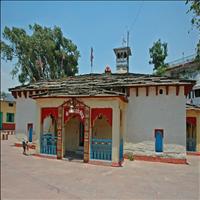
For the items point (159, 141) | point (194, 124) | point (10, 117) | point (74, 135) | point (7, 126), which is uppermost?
point (10, 117)

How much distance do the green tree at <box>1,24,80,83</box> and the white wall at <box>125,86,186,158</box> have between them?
18657 millimetres

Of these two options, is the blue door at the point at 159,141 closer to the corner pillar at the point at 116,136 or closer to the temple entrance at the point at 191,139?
the corner pillar at the point at 116,136

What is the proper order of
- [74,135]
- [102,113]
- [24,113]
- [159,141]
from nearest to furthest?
1. [102,113]
2. [159,141]
3. [74,135]
4. [24,113]

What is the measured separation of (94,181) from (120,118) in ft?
16.1

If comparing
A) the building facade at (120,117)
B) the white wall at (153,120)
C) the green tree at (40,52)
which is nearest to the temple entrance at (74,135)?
the building facade at (120,117)

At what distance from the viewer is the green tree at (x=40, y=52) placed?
31.1 meters

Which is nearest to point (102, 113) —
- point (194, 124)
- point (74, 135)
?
point (74, 135)

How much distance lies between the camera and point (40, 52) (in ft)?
107

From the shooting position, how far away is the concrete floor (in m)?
7.14

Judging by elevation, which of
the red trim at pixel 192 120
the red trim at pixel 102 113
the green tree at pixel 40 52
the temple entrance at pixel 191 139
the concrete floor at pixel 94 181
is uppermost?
the green tree at pixel 40 52

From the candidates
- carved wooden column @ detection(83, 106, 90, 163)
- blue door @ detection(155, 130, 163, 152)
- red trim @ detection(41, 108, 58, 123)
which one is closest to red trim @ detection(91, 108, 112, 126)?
carved wooden column @ detection(83, 106, 90, 163)

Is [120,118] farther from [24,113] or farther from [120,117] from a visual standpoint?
[24,113]

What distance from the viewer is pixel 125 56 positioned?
21734mm

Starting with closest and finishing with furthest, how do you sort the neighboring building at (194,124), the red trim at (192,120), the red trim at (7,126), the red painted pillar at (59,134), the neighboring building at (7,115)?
the red painted pillar at (59,134)
the neighboring building at (194,124)
the red trim at (192,120)
the neighboring building at (7,115)
the red trim at (7,126)
